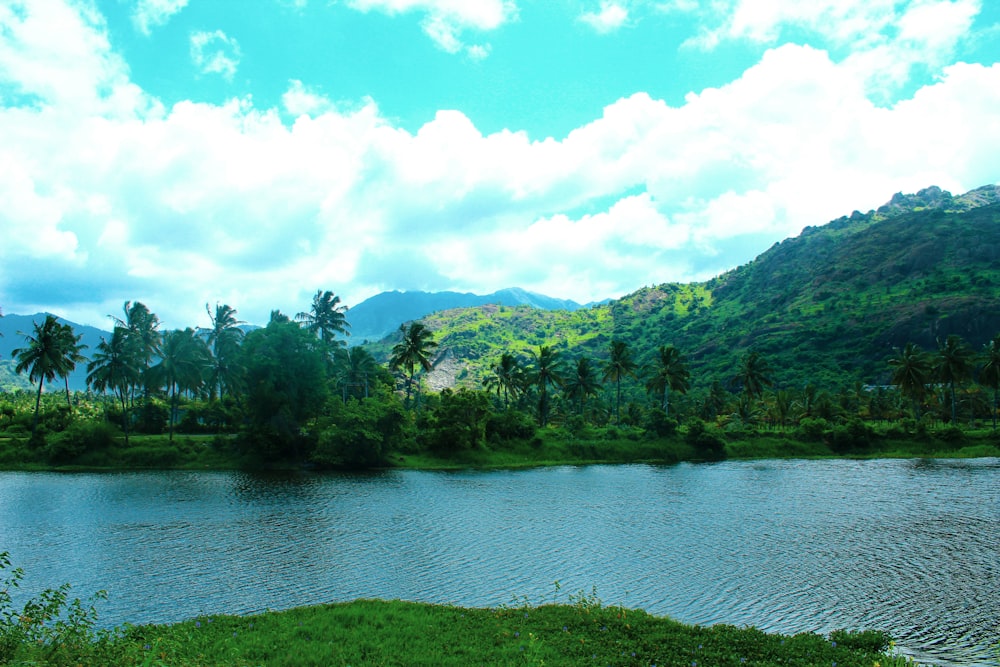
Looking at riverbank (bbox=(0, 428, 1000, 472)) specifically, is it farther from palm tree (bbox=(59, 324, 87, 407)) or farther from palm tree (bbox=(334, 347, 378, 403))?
palm tree (bbox=(334, 347, 378, 403))

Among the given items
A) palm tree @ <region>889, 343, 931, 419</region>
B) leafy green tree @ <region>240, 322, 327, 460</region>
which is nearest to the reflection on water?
leafy green tree @ <region>240, 322, 327, 460</region>

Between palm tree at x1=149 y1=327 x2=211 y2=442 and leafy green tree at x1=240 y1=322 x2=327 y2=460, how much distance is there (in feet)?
28.4

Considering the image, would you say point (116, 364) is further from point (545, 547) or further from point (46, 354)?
point (545, 547)

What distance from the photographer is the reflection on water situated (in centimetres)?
2419

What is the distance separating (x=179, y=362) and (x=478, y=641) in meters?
74.1

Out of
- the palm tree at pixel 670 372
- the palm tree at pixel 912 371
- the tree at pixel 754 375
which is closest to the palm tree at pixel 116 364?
the palm tree at pixel 670 372

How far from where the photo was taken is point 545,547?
1309 inches

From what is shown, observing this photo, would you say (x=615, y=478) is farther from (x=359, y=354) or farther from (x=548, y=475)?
(x=359, y=354)

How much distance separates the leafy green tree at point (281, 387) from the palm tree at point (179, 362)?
28.4ft

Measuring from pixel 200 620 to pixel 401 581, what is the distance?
8.81 meters

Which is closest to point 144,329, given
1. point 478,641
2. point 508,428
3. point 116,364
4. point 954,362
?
point 116,364

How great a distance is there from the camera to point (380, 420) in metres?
73.9

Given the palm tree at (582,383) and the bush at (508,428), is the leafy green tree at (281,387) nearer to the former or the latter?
the bush at (508,428)

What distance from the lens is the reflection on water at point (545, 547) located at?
2419cm
